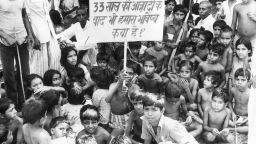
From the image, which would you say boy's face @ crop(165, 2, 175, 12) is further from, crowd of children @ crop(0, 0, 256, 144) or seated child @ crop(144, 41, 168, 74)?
seated child @ crop(144, 41, 168, 74)

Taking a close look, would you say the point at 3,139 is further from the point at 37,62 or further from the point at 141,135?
the point at 37,62

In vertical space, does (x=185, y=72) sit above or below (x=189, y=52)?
Answer: below

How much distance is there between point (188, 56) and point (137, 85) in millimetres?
1404

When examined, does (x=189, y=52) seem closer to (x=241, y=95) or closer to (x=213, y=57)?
(x=213, y=57)

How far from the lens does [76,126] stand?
5.73 metres

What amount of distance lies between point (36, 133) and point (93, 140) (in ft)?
1.81

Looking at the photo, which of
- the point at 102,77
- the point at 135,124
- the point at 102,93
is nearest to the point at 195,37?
the point at 102,77

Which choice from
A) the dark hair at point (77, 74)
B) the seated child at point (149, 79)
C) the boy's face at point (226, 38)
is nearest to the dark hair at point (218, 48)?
the boy's face at point (226, 38)

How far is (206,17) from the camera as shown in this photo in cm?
804

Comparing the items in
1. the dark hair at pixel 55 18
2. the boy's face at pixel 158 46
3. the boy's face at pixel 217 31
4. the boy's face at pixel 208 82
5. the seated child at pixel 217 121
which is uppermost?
the dark hair at pixel 55 18

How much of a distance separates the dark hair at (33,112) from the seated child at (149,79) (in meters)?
1.54

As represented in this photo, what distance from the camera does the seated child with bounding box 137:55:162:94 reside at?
610 cm

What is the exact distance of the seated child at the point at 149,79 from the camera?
6.10m

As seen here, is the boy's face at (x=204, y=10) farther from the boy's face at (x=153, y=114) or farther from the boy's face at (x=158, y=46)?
the boy's face at (x=153, y=114)
